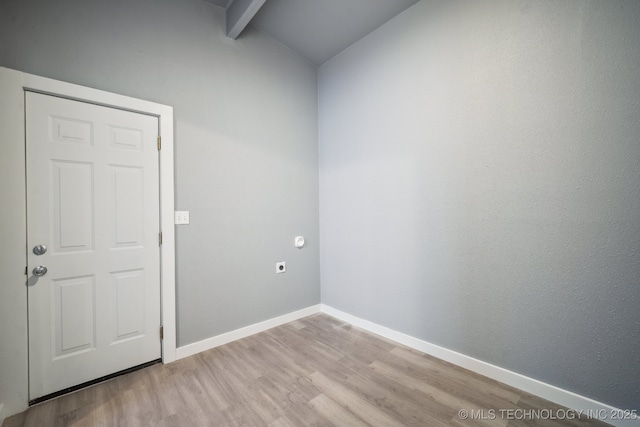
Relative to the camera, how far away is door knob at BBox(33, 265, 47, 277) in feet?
5.27

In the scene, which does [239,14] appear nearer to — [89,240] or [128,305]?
[89,240]

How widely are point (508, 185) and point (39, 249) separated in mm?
3167

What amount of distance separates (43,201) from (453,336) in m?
3.09

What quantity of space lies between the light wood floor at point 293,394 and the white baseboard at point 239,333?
0.22ft

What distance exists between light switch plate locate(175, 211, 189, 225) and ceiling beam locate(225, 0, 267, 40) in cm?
173

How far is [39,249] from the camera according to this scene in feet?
5.33

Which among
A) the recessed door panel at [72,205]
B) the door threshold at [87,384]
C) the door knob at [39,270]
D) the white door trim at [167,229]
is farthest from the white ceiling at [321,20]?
the door threshold at [87,384]

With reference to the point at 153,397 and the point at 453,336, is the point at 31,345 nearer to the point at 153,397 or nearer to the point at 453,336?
the point at 153,397

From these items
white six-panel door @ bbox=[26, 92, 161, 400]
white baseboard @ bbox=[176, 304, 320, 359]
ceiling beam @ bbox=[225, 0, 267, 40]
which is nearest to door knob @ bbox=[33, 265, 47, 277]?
white six-panel door @ bbox=[26, 92, 161, 400]

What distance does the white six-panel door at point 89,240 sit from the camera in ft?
5.36

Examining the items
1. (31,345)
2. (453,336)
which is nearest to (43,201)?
(31,345)

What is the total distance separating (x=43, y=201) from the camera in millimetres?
1643

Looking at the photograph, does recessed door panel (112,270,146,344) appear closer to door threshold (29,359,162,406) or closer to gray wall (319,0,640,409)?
door threshold (29,359,162,406)

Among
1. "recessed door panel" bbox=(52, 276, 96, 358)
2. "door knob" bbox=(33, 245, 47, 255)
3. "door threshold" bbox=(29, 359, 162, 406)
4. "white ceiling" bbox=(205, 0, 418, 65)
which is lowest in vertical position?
"door threshold" bbox=(29, 359, 162, 406)
